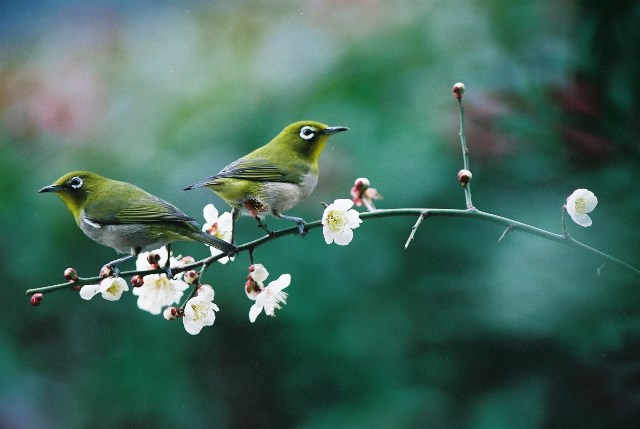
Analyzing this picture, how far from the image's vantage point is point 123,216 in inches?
44.2

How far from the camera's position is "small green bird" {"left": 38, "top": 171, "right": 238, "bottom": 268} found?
42.4 inches

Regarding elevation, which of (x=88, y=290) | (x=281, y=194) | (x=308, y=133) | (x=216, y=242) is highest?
(x=308, y=133)

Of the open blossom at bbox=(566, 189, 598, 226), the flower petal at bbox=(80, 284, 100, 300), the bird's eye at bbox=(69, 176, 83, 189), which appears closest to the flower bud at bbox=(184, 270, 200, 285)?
the flower petal at bbox=(80, 284, 100, 300)

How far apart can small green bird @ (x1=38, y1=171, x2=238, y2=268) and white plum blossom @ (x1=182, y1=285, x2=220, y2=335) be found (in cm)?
7

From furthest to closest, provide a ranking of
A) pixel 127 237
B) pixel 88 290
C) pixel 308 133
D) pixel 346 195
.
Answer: pixel 346 195 → pixel 308 133 → pixel 127 237 → pixel 88 290

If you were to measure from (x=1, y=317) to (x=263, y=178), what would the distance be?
0.98 meters

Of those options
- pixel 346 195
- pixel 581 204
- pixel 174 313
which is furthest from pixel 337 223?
pixel 346 195

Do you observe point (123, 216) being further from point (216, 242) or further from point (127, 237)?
point (216, 242)

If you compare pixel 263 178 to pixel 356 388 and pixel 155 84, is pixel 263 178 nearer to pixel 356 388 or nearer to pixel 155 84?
pixel 356 388

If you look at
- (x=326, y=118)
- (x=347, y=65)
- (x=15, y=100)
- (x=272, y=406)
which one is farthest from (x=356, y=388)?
(x=15, y=100)

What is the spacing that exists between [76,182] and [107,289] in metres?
0.25

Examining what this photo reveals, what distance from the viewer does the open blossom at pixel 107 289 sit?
98 cm

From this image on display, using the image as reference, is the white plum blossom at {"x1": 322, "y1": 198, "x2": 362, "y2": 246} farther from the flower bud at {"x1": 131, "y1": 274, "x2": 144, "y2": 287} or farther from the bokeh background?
the bokeh background

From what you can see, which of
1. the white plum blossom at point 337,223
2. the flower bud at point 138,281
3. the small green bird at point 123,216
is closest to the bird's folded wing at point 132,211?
the small green bird at point 123,216
